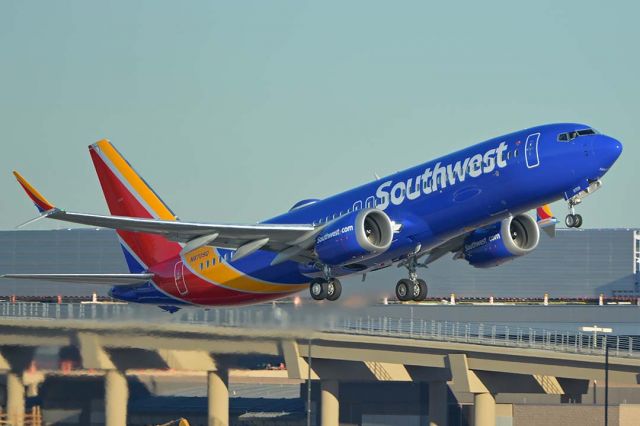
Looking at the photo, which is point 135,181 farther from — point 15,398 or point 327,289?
point 327,289

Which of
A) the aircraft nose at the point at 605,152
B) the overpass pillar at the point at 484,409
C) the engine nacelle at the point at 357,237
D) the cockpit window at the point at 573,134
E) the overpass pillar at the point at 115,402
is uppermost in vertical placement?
the cockpit window at the point at 573,134

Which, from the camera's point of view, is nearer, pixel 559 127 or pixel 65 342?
pixel 559 127

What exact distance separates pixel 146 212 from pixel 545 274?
308 feet

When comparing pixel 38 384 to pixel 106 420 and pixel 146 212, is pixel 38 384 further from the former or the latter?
pixel 146 212

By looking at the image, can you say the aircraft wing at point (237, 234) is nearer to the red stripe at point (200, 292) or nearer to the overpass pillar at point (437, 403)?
the red stripe at point (200, 292)

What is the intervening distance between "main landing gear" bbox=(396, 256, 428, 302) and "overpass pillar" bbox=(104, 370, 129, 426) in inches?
747

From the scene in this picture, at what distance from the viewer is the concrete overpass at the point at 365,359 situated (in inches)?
2542

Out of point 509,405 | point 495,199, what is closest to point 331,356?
point 509,405

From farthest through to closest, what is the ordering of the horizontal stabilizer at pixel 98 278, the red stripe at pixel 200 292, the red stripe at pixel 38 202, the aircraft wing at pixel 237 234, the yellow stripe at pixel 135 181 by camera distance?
the yellow stripe at pixel 135 181 → the red stripe at pixel 200 292 → the horizontal stabilizer at pixel 98 278 → the aircraft wing at pixel 237 234 → the red stripe at pixel 38 202

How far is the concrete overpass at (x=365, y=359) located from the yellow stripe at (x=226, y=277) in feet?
25.0

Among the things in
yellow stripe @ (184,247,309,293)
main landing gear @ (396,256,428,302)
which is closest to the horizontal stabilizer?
yellow stripe @ (184,247,309,293)

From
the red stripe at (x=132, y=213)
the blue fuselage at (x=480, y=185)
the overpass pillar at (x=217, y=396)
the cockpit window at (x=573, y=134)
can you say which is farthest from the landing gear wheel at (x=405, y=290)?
the overpass pillar at (x=217, y=396)

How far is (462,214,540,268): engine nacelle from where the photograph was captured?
5062 cm

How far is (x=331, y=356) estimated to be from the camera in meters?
79.8
